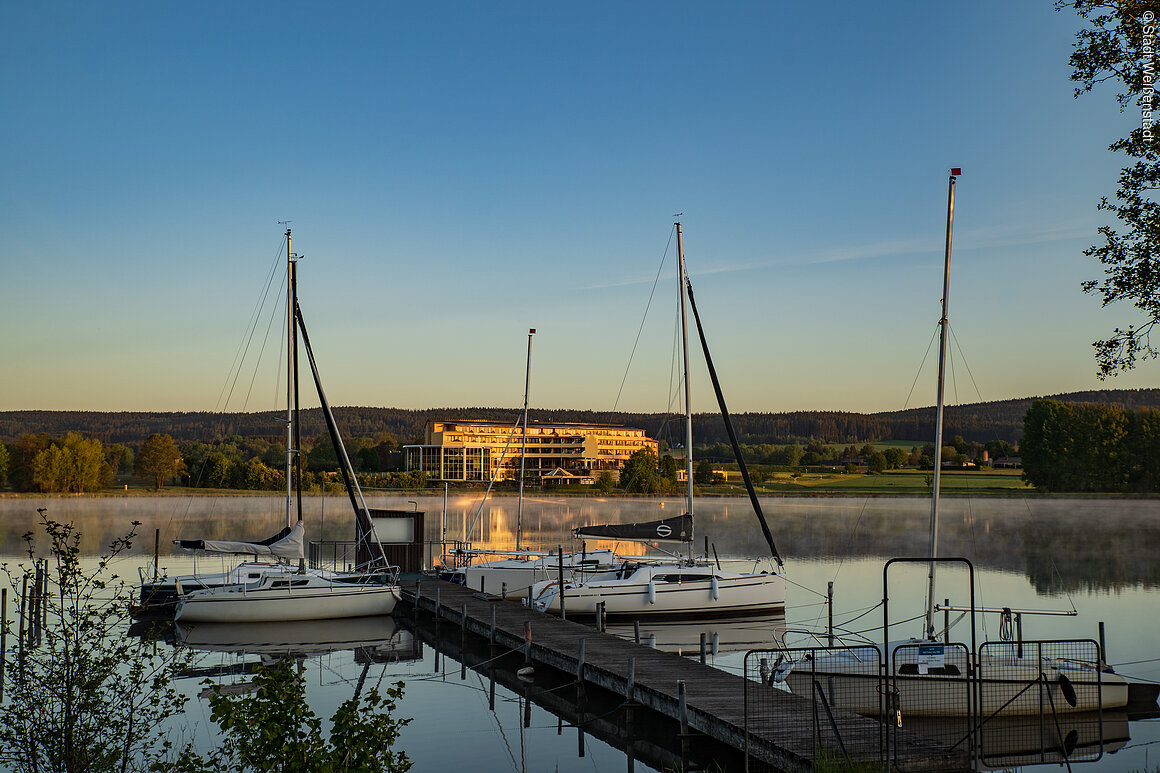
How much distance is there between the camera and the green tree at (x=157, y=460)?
154m

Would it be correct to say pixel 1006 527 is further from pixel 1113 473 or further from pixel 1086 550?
pixel 1113 473

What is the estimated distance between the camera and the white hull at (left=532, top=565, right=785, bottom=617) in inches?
1257

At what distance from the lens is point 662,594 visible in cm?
3253

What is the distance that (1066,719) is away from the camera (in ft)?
63.2

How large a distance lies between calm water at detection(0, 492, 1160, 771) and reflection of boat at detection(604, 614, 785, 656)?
14 centimetres

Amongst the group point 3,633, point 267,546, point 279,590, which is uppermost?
point 3,633

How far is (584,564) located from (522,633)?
36.2 ft

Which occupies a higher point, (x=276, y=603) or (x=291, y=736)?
(x=291, y=736)

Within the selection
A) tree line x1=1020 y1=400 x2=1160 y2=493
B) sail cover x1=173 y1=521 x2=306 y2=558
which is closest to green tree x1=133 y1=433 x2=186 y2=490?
tree line x1=1020 y1=400 x2=1160 y2=493

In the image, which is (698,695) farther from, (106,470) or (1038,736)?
(106,470)

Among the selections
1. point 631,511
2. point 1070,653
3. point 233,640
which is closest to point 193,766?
point 233,640

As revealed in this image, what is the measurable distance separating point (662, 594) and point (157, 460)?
138920mm

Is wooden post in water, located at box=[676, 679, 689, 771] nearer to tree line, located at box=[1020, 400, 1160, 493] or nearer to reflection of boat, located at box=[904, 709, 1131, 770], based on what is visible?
reflection of boat, located at box=[904, 709, 1131, 770]

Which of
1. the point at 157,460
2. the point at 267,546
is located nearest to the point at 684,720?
the point at 267,546
